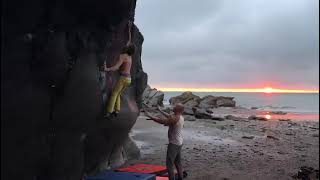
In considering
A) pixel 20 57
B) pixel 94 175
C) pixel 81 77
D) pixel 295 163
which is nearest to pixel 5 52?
pixel 20 57

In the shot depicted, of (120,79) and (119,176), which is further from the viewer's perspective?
(119,176)

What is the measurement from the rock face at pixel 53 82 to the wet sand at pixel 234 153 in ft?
19.3

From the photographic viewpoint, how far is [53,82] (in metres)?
6.25

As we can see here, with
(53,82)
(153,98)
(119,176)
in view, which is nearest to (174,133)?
(119,176)

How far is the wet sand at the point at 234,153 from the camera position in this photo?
43.7 ft

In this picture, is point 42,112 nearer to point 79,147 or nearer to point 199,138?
point 79,147

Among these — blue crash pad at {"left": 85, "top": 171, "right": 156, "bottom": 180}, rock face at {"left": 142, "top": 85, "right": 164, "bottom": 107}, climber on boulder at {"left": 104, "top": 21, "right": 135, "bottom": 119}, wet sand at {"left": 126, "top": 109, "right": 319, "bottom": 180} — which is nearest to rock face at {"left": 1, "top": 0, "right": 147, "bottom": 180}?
climber on boulder at {"left": 104, "top": 21, "right": 135, "bottom": 119}

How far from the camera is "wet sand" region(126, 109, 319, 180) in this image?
525 inches

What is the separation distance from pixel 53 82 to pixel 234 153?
39.3 feet

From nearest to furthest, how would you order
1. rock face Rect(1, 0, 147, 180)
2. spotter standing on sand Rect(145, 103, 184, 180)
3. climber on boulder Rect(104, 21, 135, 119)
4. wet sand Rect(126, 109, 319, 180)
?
rock face Rect(1, 0, 147, 180), climber on boulder Rect(104, 21, 135, 119), spotter standing on sand Rect(145, 103, 184, 180), wet sand Rect(126, 109, 319, 180)

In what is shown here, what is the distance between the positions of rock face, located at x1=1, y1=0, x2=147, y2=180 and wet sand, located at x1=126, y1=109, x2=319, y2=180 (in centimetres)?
589

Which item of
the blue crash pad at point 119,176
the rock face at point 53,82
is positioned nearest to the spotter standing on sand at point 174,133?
the blue crash pad at point 119,176

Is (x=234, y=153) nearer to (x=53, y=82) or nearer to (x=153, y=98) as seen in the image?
(x=53, y=82)

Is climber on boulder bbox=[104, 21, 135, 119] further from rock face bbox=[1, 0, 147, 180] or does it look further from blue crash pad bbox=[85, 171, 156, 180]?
blue crash pad bbox=[85, 171, 156, 180]
